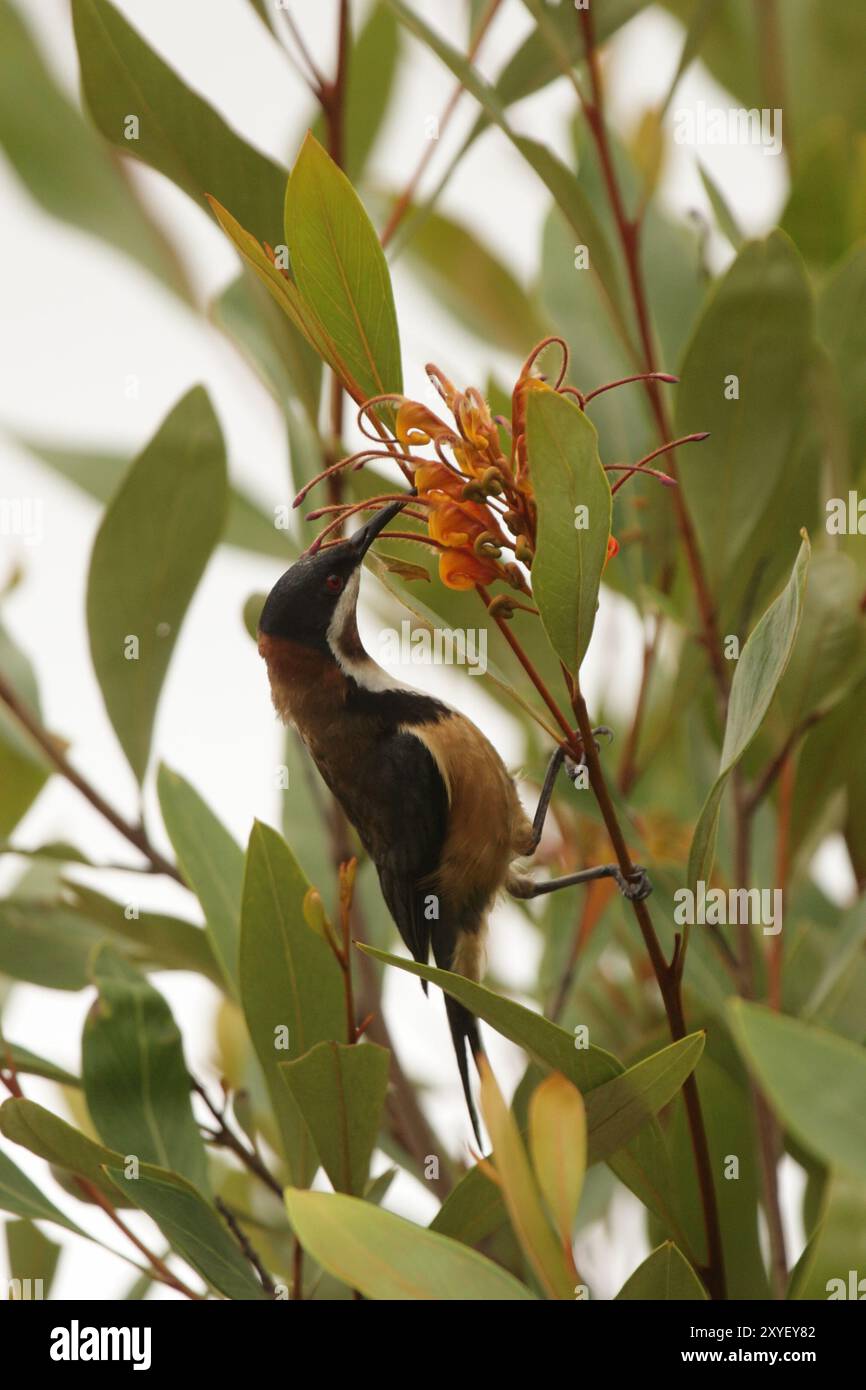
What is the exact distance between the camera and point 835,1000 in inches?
34.2

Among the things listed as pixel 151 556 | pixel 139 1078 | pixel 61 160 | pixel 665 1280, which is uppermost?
pixel 61 160

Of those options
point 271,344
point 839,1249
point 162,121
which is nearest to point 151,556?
point 271,344

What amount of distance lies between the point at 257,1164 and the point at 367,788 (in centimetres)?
27

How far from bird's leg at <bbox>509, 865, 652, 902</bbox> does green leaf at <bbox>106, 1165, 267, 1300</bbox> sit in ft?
0.79

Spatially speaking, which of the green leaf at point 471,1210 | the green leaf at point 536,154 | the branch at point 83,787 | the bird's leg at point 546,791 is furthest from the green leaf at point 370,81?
the green leaf at point 471,1210

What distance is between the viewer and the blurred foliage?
589mm

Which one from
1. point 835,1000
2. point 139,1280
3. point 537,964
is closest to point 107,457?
point 537,964

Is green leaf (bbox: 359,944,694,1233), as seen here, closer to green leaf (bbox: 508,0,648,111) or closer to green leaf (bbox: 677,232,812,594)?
green leaf (bbox: 677,232,812,594)

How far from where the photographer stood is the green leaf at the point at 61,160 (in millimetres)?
1248

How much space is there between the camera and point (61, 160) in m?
1.27

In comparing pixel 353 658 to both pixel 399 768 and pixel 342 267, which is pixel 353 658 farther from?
pixel 342 267

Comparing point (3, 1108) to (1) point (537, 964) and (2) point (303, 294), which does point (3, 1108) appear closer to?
(2) point (303, 294)

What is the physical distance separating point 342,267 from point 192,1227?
19.3 inches

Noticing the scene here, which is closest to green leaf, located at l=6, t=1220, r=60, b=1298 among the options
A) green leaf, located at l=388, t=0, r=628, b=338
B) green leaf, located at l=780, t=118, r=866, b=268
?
green leaf, located at l=388, t=0, r=628, b=338
